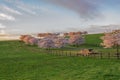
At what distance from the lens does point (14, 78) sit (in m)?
46.2

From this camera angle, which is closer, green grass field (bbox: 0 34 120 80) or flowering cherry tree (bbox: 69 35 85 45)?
green grass field (bbox: 0 34 120 80)

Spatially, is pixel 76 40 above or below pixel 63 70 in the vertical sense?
above

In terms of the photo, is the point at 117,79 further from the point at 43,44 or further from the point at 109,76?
the point at 43,44

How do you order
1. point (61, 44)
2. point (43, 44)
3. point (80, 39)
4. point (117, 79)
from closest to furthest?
point (117, 79)
point (43, 44)
point (61, 44)
point (80, 39)

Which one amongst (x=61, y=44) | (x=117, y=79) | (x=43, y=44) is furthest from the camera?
(x=61, y=44)

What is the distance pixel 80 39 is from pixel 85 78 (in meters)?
126

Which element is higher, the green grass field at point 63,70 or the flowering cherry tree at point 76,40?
the flowering cherry tree at point 76,40

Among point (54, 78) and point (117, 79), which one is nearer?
point (117, 79)

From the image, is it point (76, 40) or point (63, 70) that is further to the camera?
point (76, 40)

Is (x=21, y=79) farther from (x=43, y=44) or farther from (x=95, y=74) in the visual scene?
(x=43, y=44)

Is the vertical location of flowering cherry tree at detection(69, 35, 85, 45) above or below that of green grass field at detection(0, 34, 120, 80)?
above

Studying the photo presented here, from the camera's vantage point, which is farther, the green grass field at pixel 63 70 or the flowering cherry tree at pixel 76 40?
the flowering cherry tree at pixel 76 40

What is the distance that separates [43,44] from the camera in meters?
141

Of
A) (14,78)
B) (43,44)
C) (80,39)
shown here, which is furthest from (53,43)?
(14,78)
